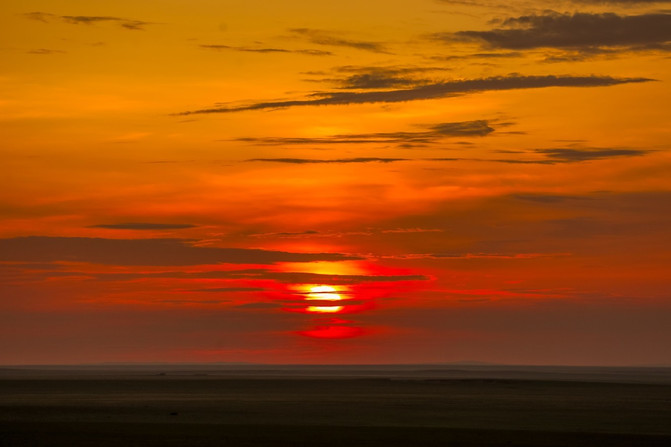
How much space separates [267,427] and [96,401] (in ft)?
121

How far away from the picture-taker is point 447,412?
76938 mm

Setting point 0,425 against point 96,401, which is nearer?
point 0,425

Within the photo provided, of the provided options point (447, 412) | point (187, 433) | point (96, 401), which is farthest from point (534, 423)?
point (96, 401)

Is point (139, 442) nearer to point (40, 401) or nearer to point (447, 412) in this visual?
point (447, 412)

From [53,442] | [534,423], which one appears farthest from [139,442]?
[534,423]

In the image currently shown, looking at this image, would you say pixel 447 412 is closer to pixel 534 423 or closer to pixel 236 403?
pixel 534 423

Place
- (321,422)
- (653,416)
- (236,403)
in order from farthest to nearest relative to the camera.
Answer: (236,403)
(653,416)
(321,422)

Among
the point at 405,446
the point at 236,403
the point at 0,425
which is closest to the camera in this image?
the point at 405,446

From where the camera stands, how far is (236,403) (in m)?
89.8

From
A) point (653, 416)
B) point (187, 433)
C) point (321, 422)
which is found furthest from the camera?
point (653, 416)

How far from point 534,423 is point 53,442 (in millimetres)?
30289

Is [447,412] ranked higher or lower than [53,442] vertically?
higher

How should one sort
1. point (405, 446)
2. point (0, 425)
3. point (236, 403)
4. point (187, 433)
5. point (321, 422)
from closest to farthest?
point (405, 446) → point (187, 433) → point (0, 425) → point (321, 422) → point (236, 403)

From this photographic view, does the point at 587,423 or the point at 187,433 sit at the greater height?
the point at 587,423
